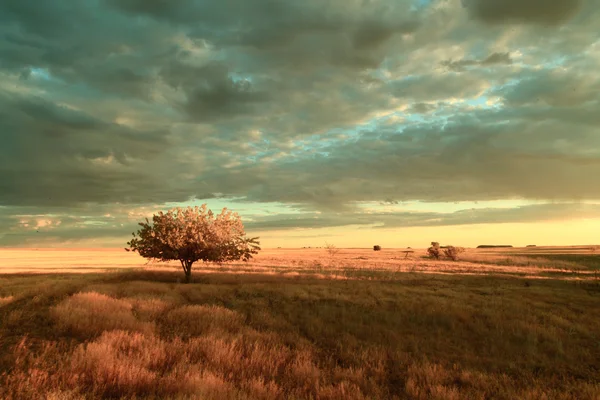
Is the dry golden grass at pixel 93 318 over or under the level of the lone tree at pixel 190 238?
under

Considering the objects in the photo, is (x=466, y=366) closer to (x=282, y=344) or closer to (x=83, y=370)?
(x=282, y=344)

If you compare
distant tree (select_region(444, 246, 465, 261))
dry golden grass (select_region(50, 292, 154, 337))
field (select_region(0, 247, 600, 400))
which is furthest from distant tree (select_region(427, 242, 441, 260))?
dry golden grass (select_region(50, 292, 154, 337))

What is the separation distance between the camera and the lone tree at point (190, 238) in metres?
28.7

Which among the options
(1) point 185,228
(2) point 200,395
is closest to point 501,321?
(2) point 200,395

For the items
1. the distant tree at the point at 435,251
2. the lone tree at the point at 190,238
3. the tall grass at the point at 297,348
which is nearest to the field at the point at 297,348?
the tall grass at the point at 297,348

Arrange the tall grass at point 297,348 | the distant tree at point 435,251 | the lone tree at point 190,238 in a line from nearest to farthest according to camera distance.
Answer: the tall grass at point 297,348
the lone tree at point 190,238
the distant tree at point 435,251

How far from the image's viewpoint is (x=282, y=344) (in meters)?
11.6

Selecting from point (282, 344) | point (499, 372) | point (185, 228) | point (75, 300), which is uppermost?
point (185, 228)

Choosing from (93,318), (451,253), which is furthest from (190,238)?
(451,253)

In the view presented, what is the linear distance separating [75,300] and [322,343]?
10623 mm

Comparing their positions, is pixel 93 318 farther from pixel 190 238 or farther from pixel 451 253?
pixel 451 253

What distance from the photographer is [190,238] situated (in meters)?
28.9

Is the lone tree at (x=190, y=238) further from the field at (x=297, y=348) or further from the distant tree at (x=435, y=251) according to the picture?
the distant tree at (x=435, y=251)

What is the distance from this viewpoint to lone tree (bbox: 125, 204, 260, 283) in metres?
28.7
